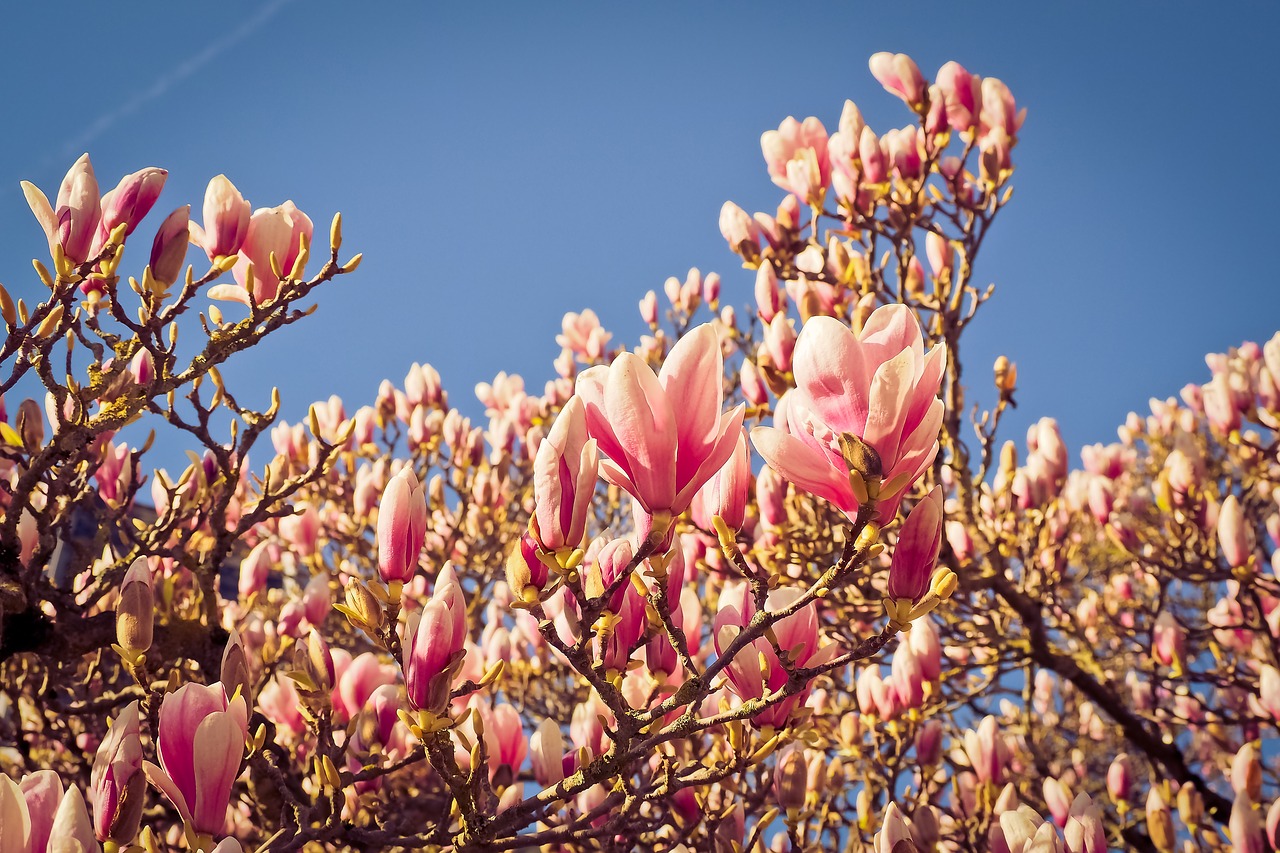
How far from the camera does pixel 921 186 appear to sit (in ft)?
12.0

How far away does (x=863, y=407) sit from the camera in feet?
3.80

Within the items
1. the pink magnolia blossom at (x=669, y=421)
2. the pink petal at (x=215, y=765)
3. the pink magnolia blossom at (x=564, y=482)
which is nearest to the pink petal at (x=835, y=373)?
the pink magnolia blossom at (x=669, y=421)

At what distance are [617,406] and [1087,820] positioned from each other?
1551mm

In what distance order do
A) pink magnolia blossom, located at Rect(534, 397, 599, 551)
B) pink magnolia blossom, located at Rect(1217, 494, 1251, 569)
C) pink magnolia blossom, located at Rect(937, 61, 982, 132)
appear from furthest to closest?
1. pink magnolia blossom, located at Rect(937, 61, 982, 132)
2. pink magnolia blossom, located at Rect(1217, 494, 1251, 569)
3. pink magnolia blossom, located at Rect(534, 397, 599, 551)

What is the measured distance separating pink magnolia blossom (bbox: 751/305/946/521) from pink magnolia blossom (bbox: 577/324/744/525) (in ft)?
0.23

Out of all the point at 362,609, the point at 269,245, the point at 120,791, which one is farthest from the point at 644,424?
the point at 269,245

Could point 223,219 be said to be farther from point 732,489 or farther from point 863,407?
point 863,407

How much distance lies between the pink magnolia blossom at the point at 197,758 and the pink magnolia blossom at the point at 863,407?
0.92 meters

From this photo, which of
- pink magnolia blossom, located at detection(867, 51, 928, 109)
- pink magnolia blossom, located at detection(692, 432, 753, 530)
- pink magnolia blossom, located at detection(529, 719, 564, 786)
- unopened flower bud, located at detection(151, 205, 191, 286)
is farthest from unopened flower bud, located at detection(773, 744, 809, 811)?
pink magnolia blossom, located at detection(867, 51, 928, 109)

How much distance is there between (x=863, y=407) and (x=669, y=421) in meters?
0.24

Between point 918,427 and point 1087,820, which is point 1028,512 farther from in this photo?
point 918,427

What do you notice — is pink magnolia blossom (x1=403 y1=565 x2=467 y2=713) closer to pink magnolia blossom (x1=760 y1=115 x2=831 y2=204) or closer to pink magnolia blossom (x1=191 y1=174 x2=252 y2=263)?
pink magnolia blossom (x1=191 y1=174 x2=252 y2=263)

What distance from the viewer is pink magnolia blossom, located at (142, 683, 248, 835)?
139cm

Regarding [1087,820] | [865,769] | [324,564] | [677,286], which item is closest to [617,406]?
[1087,820]
